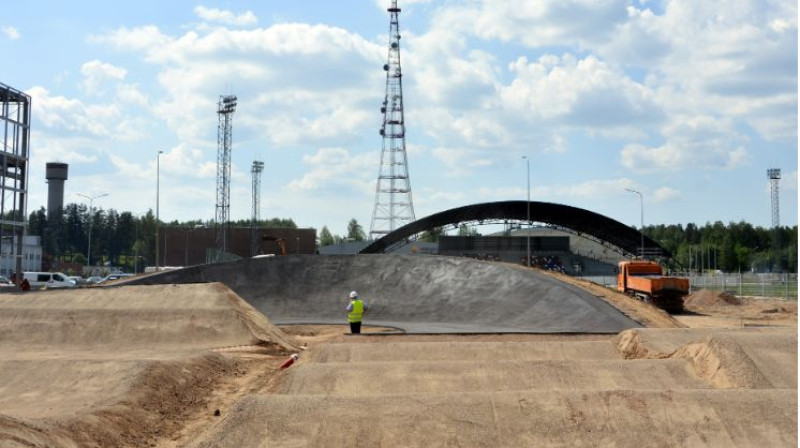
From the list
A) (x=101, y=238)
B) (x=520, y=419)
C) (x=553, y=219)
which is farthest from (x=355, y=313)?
(x=101, y=238)

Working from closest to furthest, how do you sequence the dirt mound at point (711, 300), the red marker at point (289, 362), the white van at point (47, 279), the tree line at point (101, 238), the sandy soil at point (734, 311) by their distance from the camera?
the red marker at point (289, 362)
the sandy soil at point (734, 311)
the dirt mound at point (711, 300)
the white van at point (47, 279)
the tree line at point (101, 238)

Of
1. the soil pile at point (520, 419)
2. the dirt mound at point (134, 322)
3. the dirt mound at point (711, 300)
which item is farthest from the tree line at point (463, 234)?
the soil pile at point (520, 419)

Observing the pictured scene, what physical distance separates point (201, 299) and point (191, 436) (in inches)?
742

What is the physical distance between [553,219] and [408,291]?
3424cm

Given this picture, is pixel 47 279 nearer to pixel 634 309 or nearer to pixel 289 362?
pixel 289 362

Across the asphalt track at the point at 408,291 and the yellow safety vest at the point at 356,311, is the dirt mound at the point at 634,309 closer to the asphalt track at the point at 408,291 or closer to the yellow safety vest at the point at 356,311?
the asphalt track at the point at 408,291

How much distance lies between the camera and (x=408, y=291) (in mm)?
49625

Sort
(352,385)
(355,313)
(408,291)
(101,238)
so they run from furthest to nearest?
(101,238) → (408,291) → (355,313) → (352,385)

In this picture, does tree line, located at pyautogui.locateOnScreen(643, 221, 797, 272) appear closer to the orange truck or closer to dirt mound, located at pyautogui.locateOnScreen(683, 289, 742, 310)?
dirt mound, located at pyautogui.locateOnScreen(683, 289, 742, 310)

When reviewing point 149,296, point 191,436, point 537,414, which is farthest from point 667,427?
point 149,296

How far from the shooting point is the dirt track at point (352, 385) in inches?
565

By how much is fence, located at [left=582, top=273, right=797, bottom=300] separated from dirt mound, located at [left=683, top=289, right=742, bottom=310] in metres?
8.97

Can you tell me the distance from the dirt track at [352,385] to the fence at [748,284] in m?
44.2

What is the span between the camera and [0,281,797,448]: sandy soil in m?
14.4
